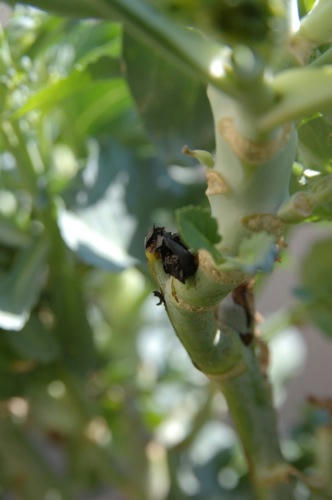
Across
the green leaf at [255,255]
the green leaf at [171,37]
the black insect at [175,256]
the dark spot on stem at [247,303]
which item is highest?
the green leaf at [171,37]

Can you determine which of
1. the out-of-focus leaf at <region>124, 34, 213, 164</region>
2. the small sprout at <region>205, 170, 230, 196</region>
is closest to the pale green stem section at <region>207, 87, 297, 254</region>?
the small sprout at <region>205, 170, 230, 196</region>

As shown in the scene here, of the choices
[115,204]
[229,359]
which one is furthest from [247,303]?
[115,204]

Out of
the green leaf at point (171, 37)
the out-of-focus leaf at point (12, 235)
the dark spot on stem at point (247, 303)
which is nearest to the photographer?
the green leaf at point (171, 37)

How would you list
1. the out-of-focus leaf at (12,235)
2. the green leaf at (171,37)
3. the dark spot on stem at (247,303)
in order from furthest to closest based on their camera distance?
the out-of-focus leaf at (12,235)
the dark spot on stem at (247,303)
the green leaf at (171,37)

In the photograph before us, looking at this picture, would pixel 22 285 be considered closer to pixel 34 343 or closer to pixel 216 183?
pixel 34 343

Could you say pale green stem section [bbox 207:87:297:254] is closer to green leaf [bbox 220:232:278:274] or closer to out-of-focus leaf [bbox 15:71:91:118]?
green leaf [bbox 220:232:278:274]

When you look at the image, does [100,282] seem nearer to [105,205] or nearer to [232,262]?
[105,205]

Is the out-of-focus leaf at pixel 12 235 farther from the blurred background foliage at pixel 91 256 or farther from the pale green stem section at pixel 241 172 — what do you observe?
the pale green stem section at pixel 241 172

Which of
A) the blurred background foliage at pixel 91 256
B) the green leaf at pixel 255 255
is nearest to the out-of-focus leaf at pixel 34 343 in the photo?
the blurred background foliage at pixel 91 256
